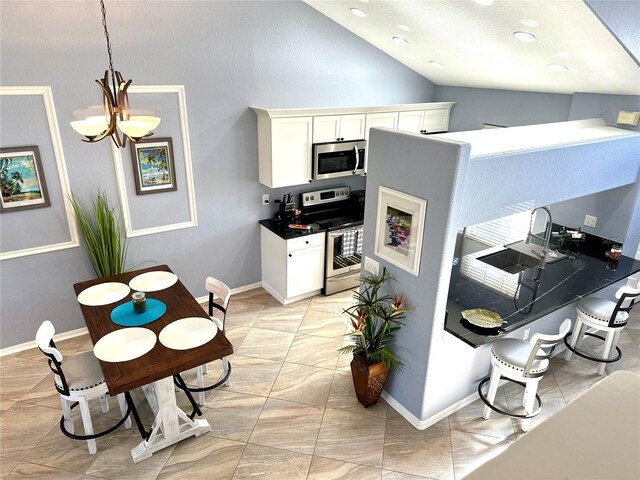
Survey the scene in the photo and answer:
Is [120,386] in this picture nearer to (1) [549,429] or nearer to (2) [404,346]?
(2) [404,346]

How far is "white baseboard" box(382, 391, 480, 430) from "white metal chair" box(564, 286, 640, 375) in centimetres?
120

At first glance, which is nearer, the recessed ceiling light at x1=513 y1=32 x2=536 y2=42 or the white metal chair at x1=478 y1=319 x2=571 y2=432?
the white metal chair at x1=478 y1=319 x2=571 y2=432

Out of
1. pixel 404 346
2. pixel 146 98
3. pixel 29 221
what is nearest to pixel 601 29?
pixel 404 346

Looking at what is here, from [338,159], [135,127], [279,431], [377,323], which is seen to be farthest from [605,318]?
[135,127]

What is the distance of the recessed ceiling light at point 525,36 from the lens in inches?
129

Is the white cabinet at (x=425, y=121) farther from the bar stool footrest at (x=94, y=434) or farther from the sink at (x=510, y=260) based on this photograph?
the bar stool footrest at (x=94, y=434)

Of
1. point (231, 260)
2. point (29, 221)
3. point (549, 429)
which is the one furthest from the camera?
point (231, 260)

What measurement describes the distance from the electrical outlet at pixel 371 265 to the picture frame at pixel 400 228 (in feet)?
0.34

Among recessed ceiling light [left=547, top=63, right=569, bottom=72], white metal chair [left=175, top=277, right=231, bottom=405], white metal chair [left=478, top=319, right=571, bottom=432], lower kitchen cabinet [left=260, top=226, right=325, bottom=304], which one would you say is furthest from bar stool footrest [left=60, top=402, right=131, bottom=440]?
recessed ceiling light [left=547, top=63, right=569, bottom=72]

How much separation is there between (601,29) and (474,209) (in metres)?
1.52

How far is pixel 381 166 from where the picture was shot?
123 inches

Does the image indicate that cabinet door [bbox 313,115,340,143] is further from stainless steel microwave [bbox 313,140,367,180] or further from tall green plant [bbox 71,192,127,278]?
tall green plant [bbox 71,192,127,278]

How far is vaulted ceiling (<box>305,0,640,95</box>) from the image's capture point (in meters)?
2.96

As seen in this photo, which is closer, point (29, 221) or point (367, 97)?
point (29, 221)
